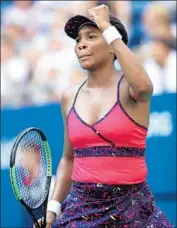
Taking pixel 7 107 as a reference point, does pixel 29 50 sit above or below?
above

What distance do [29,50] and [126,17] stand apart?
Answer: 3.16 ft

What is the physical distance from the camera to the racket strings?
3467mm

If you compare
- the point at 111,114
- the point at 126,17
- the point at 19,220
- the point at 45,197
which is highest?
the point at 126,17

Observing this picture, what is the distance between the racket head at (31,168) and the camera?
11.2ft

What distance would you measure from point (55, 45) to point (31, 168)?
2.93 m

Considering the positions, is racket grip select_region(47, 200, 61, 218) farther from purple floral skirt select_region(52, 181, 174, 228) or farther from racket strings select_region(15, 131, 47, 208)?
purple floral skirt select_region(52, 181, 174, 228)

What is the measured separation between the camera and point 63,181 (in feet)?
11.4

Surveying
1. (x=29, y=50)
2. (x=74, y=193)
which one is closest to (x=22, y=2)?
(x=29, y=50)

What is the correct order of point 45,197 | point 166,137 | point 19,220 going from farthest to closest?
point 19,220, point 166,137, point 45,197

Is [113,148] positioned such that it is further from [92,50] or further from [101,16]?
[101,16]

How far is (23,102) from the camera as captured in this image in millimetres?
6328

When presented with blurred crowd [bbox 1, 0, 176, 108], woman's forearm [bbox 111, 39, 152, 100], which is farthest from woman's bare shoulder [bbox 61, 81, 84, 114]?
blurred crowd [bbox 1, 0, 176, 108]

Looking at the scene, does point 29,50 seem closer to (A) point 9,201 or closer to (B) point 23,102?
(B) point 23,102

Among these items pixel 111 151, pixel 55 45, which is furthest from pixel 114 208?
pixel 55 45
